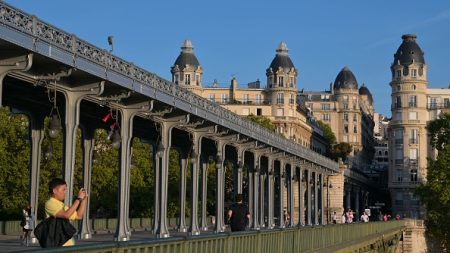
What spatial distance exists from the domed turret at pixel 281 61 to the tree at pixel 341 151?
1032 inches

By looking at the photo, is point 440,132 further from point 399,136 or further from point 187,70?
point 187,70

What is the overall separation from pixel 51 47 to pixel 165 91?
42.4 ft

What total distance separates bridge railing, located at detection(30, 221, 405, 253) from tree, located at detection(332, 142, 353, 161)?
13269 cm

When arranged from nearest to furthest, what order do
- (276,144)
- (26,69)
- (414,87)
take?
(26,69) < (276,144) < (414,87)

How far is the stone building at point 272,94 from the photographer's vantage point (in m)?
156

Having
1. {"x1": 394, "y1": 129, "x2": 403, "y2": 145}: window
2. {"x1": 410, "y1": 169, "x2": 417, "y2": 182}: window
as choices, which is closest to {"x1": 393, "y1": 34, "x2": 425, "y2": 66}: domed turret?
{"x1": 394, "y1": 129, "x2": 403, "y2": 145}: window

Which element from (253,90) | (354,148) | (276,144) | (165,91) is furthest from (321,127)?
(165,91)

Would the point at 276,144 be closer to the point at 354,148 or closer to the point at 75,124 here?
the point at 75,124

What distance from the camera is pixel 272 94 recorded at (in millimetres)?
159875

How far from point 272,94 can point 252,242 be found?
447 ft

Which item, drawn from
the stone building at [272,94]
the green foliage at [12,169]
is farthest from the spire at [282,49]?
the green foliage at [12,169]

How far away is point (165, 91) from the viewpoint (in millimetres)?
42781

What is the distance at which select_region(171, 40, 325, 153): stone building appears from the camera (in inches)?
6161

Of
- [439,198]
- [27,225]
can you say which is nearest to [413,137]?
[439,198]
